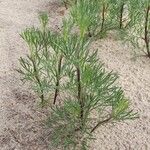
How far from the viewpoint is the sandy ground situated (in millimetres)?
2367

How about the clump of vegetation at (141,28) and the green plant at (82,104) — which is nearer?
the green plant at (82,104)

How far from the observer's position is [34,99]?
103 inches

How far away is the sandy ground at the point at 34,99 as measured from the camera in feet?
7.77

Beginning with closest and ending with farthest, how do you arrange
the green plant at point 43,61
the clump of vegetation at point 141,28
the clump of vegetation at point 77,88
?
the clump of vegetation at point 77,88 < the green plant at point 43,61 < the clump of vegetation at point 141,28

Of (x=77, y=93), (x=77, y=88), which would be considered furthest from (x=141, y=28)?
(x=77, y=88)

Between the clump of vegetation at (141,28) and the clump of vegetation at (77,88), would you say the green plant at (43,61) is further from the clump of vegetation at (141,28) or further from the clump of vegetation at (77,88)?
the clump of vegetation at (141,28)

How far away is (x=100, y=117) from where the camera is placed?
238 cm

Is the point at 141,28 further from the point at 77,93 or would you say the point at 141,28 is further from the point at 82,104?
the point at 82,104

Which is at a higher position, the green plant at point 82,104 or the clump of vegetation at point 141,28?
the clump of vegetation at point 141,28

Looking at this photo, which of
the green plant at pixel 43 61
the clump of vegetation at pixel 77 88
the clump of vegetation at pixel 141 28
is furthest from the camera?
the clump of vegetation at pixel 141 28

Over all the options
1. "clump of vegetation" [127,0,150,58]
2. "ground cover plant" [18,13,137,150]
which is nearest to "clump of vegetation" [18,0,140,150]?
"ground cover plant" [18,13,137,150]

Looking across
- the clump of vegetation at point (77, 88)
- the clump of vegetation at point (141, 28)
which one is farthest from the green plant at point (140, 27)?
the clump of vegetation at point (77, 88)

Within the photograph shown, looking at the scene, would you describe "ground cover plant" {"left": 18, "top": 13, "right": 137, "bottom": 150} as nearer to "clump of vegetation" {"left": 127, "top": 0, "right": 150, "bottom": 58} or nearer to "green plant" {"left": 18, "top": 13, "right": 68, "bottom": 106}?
"green plant" {"left": 18, "top": 13, "right": 68, "bottom": 106}

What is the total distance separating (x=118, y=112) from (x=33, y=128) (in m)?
0.58
